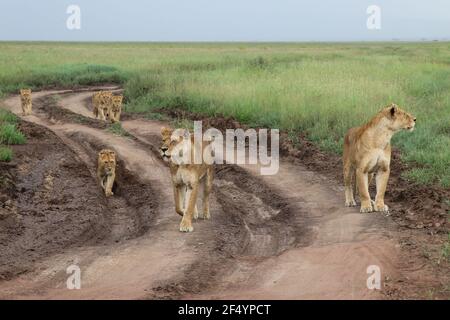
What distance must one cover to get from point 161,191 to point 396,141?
5023mm

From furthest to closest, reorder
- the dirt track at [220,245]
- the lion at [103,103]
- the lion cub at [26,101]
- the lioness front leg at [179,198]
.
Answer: the lion cub at [26,101]
the lion at [103,103]
the lioness front leg at [179,198]
the dirt track at [220,245]

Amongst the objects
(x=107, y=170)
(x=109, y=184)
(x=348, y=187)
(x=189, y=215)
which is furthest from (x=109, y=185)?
(x=348, y=187)

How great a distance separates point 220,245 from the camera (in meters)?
8.29

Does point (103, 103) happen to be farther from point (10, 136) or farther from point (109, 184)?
point (109, 184)

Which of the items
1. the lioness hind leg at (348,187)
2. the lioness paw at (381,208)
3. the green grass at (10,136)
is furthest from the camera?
the green grass at (10,136)

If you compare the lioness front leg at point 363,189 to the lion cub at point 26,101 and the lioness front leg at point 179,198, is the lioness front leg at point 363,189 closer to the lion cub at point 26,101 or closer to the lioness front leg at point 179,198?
the lioness front leg at point 179,198

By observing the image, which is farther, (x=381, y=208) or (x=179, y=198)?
(x=381, y=208)

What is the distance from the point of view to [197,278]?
7047mm

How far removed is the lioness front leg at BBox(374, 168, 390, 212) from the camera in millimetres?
9305

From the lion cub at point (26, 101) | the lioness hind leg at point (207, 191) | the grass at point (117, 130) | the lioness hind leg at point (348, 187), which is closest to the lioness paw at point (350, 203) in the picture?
the lioness hind leg at point (348, 187)

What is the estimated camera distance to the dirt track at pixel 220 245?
6.81 m

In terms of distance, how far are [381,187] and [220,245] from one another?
2466 millimetres

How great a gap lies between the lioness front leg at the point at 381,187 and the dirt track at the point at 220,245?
12.1 inches
